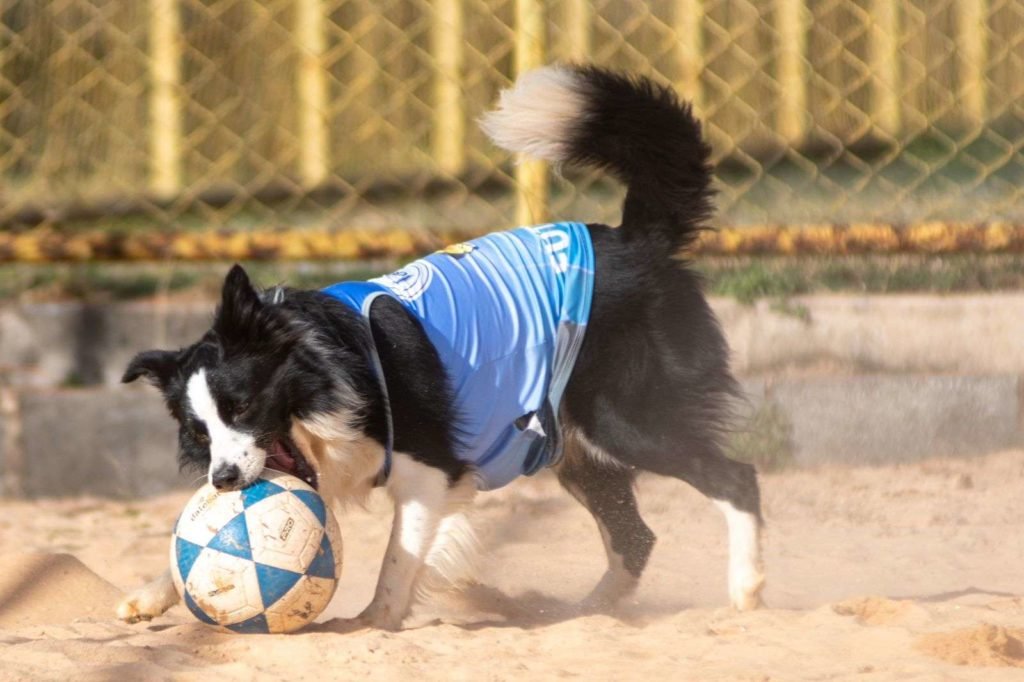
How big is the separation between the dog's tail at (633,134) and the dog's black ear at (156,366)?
120cm

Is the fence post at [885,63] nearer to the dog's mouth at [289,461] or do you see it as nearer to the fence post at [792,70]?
the fence post at [792,70]

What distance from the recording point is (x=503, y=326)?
12.4 ft

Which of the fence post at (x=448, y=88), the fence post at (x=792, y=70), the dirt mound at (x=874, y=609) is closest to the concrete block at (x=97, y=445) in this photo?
the fence post at (x=448, y=88)

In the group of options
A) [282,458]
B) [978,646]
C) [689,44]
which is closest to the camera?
[978,646]

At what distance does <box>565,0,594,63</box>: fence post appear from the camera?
5.88m

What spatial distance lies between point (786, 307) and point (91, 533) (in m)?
2.86

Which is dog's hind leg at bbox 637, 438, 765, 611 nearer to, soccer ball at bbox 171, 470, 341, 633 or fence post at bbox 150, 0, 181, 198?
soccer ball at bbox 171, 470, 341, 633

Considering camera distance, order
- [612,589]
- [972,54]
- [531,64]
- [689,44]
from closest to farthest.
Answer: [612,589] < [531,64] < [972,54] < [689,44]

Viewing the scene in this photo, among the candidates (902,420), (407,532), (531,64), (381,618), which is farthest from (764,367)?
(381,618)

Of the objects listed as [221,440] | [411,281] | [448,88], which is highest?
[448,88]

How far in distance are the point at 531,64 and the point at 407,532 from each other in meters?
2.56

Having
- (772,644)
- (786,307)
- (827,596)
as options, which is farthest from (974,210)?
(772,644)

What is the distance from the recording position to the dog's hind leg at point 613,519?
164 inches

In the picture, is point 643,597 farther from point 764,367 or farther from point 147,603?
point 764,367
